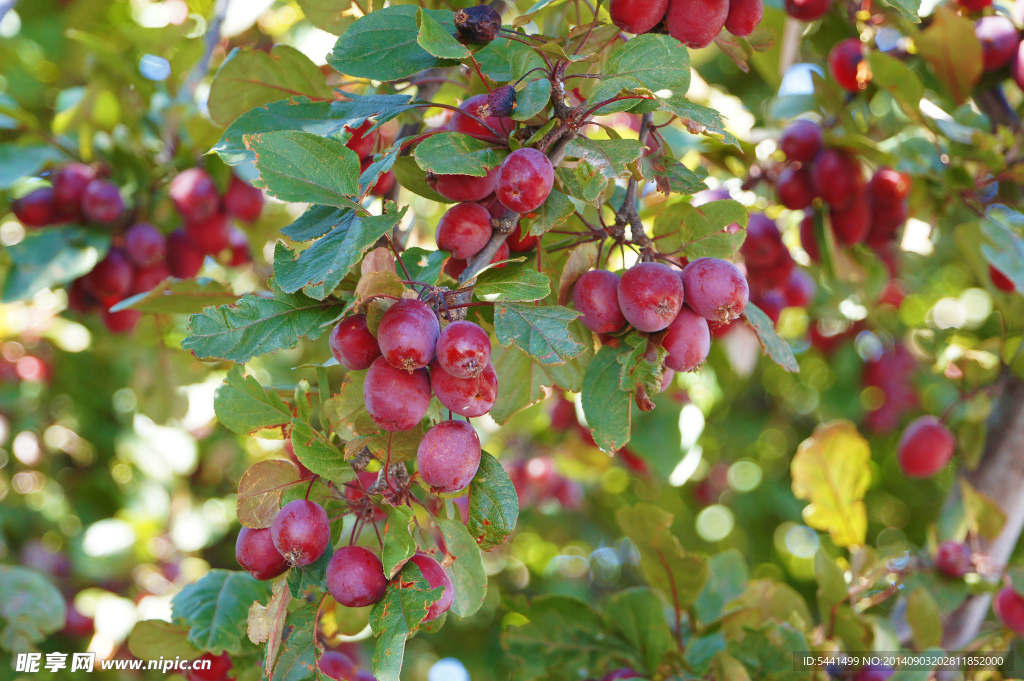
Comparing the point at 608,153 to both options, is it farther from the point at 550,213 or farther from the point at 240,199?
the point at 240,199

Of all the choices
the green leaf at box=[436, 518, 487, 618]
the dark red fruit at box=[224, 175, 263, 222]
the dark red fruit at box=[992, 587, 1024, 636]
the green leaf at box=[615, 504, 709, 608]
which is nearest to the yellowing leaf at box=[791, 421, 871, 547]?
the dark red fruit at box=[992, 587, 1024, 636]

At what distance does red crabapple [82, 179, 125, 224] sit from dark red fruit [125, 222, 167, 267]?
6 centimetres

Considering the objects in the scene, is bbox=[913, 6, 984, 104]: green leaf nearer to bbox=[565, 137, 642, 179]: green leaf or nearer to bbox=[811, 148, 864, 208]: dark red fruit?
bbox=[811, 148, 864, 208]: dark red fruit

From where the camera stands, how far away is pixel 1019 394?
Result: 1854 mm

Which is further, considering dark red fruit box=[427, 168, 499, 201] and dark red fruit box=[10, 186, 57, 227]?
dark red fruit box=[10, 186, 57, 227]

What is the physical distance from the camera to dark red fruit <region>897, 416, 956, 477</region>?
1.93m

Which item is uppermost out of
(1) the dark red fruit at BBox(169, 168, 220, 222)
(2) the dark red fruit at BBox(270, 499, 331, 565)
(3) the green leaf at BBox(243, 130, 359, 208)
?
(3) the green leaf at BBox(243, 130, 359, 208)

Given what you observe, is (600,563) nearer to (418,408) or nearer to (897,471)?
(897,471)

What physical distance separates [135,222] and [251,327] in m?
1.30

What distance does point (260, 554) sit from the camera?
2.86 ft

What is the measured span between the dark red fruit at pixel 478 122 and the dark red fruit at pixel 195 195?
1004 mm

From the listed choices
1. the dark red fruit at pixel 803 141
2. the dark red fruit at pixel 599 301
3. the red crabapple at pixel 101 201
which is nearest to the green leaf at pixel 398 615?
the dark red fruit at pixel 599 301

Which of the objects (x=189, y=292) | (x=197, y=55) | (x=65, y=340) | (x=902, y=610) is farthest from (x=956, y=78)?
(x=65, y=340)

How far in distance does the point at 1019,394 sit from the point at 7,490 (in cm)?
345
